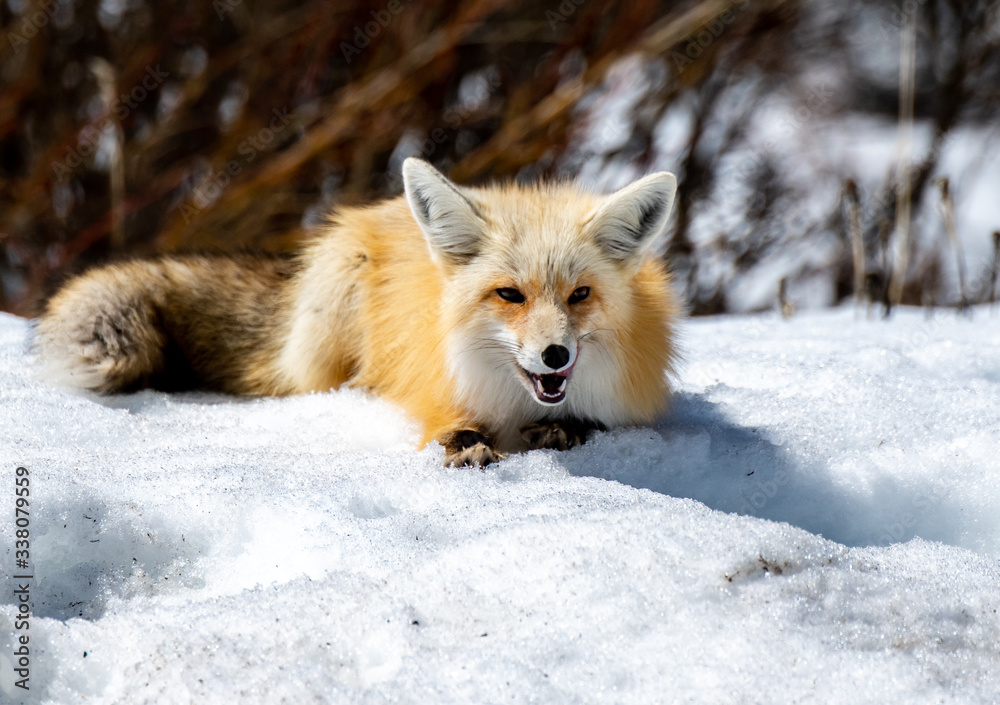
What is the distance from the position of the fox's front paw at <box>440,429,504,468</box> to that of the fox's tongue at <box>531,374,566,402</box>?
243 millimetres

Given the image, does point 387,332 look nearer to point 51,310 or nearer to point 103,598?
point 51,310

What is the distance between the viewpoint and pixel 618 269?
2.98m

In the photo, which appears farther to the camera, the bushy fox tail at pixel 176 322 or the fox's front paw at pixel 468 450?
the bushy fox tail at pixel 176 322

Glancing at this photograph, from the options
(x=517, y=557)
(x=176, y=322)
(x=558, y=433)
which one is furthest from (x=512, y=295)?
(x=176, y=322)

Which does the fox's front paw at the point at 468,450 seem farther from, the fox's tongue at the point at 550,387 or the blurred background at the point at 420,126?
the blurred background at the point at 420,126

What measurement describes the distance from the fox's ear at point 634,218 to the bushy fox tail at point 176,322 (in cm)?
161

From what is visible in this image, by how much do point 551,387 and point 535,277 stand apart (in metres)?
0.37

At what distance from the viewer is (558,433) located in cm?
285

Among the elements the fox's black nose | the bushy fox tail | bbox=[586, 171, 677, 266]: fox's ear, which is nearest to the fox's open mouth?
the fox's black nose

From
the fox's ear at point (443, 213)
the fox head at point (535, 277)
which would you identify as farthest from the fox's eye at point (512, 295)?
the fox's ear at point (443, 213)

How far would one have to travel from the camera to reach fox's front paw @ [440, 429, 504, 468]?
8.53 ft

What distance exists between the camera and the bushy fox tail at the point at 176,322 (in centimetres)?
336

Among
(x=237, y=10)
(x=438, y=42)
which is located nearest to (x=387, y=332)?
(x=438, y=42)

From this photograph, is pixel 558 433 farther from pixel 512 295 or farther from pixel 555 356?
pixel 512 295
